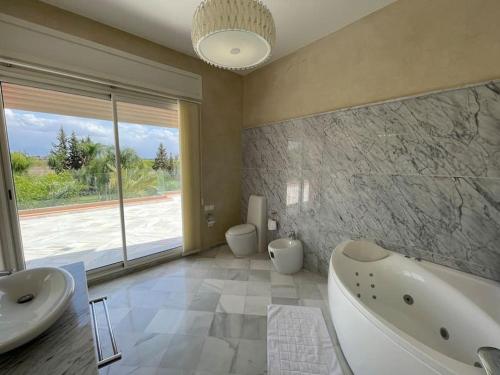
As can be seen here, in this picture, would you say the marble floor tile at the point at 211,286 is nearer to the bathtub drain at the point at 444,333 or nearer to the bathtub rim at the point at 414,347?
the bathtub rim at the point at 414,347

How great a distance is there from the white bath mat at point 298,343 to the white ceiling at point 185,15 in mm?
2700

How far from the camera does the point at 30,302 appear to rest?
944 millimetres

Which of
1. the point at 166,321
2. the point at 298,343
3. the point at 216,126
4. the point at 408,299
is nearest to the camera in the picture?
the point at 298,343

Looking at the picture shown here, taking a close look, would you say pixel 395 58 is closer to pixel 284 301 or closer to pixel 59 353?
pixel 284 301

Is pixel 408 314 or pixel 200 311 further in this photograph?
pixel 200 311

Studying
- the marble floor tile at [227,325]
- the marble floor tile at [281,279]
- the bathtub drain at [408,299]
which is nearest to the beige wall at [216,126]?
the marble floor tile at [281,279]

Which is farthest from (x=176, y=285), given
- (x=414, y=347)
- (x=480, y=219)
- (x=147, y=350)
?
(x=480, y=219)

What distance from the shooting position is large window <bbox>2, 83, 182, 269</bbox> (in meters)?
1.88

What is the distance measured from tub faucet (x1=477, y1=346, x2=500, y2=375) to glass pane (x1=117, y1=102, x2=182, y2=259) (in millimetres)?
2818

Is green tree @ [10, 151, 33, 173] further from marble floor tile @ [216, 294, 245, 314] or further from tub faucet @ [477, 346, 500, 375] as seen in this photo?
tub faucet @ [477, 346, 500, 375]

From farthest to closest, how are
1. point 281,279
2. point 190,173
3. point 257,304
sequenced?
point 190,173, point 281,279, point 257,304

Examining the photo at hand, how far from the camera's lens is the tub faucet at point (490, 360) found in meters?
0.77

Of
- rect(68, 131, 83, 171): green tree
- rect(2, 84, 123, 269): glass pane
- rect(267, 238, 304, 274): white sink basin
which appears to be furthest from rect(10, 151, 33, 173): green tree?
rect(267, 238, 304, 274): white sink basin

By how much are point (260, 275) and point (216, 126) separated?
210 centimetres
